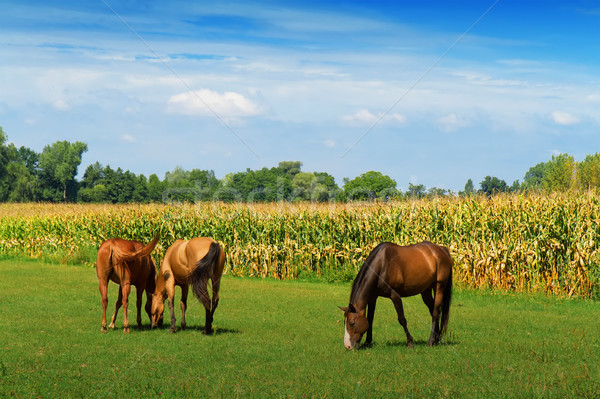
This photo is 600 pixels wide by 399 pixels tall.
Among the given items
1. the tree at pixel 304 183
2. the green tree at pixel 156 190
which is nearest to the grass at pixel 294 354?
the tree at pixel 304 183

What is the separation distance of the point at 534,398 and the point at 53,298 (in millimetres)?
13221

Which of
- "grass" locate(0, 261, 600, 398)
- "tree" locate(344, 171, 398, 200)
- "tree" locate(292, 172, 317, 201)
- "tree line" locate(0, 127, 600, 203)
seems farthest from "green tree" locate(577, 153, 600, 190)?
"grass" locate(0, 261, 600, 398)

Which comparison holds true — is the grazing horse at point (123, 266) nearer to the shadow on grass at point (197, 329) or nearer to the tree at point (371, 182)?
the shadow on grass at point (197, 329)

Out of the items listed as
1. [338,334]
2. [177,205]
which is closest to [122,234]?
[177,205]

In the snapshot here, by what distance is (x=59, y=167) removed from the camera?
11875cm

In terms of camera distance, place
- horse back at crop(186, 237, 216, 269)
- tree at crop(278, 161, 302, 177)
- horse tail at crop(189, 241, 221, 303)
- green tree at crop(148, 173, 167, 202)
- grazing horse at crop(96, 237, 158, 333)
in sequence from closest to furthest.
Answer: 1. horse tail at crop(189, 241, 221, 303)
2. horse back at crop(186, 237, 216, 269)
3. grazing horse at crop(96, 237, 158, 333)
4. tree at crop(278, 161, 302, 177)
5. green tree at crop(148, 173, 167, 202)

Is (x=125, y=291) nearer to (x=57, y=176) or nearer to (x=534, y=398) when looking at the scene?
(x=534, y=398)

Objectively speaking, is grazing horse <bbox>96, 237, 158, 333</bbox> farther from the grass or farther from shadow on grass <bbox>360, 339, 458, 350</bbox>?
shadow on grass <bbox>360, 339, 458, 350</bbox>

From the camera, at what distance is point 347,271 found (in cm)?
2069

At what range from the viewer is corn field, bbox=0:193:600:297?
1734cm

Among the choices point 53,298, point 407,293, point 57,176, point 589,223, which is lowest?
point 53,298

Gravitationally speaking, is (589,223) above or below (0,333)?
above

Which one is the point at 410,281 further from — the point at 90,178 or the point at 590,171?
the point at 90,178

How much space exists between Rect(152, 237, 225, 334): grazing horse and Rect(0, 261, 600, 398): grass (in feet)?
1.92
